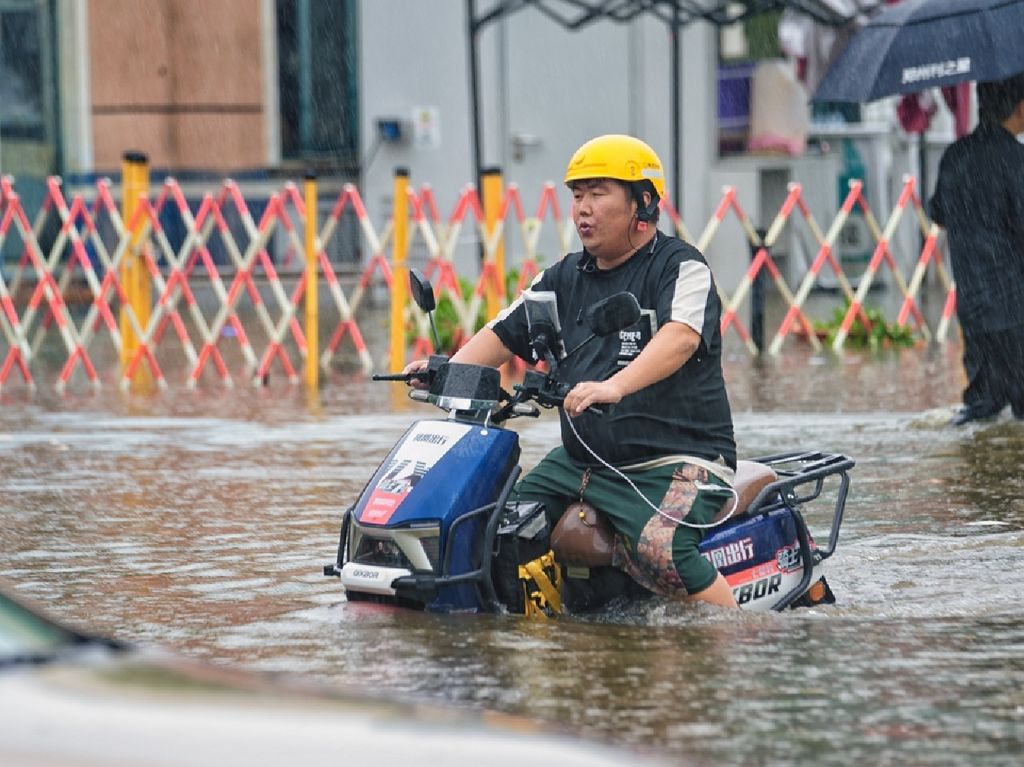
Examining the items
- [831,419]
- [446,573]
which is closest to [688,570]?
[446,573]

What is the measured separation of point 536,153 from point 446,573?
55.8 feet

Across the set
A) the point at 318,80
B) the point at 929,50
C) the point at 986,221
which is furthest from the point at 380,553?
the point at 318,80

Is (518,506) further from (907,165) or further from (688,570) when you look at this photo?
(907,165)

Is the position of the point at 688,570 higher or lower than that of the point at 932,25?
lower

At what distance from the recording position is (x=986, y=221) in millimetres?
11656

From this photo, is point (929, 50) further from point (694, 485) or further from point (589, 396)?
point (589, 396)

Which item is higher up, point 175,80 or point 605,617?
point 175,80

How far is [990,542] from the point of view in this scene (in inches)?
333

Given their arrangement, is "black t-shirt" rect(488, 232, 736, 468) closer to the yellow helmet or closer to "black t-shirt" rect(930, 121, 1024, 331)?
the yellow helmet

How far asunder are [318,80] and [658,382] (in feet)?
60.0

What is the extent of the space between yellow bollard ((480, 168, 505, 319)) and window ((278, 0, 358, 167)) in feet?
22.6

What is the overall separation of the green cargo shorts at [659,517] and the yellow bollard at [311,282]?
9.80m

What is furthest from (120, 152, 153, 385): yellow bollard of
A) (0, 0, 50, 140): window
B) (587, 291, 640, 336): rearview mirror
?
(587, 291, 640, 336): rearview mirror

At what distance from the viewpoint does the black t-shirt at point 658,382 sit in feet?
22.1
